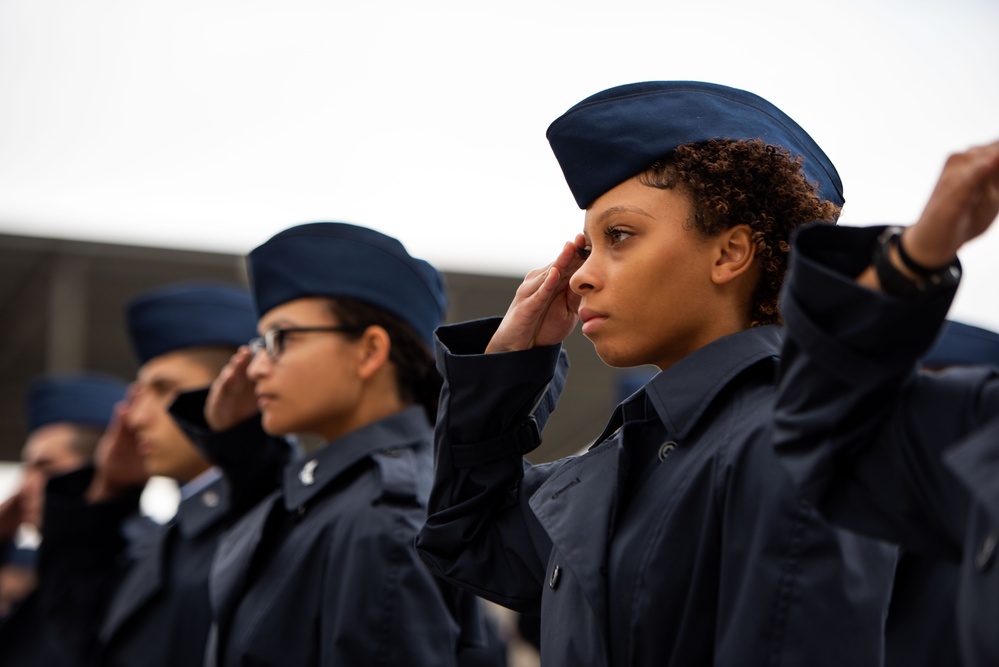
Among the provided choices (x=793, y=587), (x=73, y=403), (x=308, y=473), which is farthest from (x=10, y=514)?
(x=793, y=587)

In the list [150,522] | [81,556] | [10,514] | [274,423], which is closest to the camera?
[274,423]

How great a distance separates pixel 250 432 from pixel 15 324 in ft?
26.3

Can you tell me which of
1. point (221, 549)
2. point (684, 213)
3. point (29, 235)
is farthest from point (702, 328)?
point (29, 235)

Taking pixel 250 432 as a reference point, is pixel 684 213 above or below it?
above

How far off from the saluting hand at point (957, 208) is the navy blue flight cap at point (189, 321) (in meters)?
3.54

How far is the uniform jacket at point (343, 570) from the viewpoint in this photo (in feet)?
9.34

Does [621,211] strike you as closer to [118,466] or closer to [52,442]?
[118,466]

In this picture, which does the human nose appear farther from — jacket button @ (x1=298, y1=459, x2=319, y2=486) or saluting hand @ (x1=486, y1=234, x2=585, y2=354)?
saluting hand @ (x1=486, y1=234, x2=585, y2=354)

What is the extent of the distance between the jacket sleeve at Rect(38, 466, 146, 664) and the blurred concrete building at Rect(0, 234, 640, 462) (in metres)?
2.92

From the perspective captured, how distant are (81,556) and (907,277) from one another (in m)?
4.15

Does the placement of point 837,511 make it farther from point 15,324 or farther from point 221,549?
point 15,324

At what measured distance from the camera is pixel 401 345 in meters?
3.47

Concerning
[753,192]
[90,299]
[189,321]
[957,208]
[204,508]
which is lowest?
[90,299]

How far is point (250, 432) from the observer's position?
3934 millimetres
